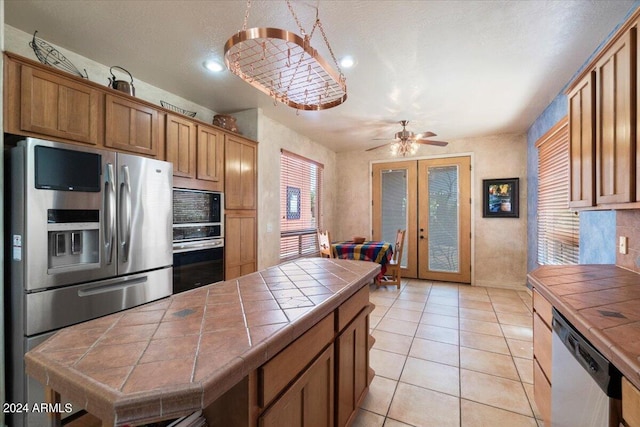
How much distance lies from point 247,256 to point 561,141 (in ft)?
12.9

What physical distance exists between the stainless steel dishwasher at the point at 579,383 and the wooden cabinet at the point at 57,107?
307 centimetres

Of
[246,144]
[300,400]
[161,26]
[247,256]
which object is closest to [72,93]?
[161,26]

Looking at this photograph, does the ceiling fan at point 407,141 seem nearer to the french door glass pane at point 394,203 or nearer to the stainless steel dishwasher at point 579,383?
the french door glass pane at point 394,203

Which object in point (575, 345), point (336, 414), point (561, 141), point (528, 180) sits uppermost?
point (561, 141)

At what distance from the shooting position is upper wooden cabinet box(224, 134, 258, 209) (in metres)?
3.31

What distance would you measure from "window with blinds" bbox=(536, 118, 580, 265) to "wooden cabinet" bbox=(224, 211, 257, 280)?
137 inches

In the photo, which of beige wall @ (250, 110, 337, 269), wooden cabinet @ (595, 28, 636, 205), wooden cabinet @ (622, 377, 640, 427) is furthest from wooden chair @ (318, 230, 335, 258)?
wooden cabinet @ (622, 377, 640, 427)

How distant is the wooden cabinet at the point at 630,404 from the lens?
0.83m

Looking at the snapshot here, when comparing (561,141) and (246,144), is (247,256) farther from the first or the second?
(561,141)

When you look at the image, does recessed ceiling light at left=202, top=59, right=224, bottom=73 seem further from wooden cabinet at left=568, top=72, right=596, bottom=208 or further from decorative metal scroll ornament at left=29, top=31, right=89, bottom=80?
wooden cabinet at left=568, top=72, right=596, bottom=208

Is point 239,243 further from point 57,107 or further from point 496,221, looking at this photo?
point 496,221

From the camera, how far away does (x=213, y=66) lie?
2.63m

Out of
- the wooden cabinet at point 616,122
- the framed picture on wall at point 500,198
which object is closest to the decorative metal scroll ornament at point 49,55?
the wooden cabinet at point 616,122

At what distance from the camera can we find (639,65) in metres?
1.40
